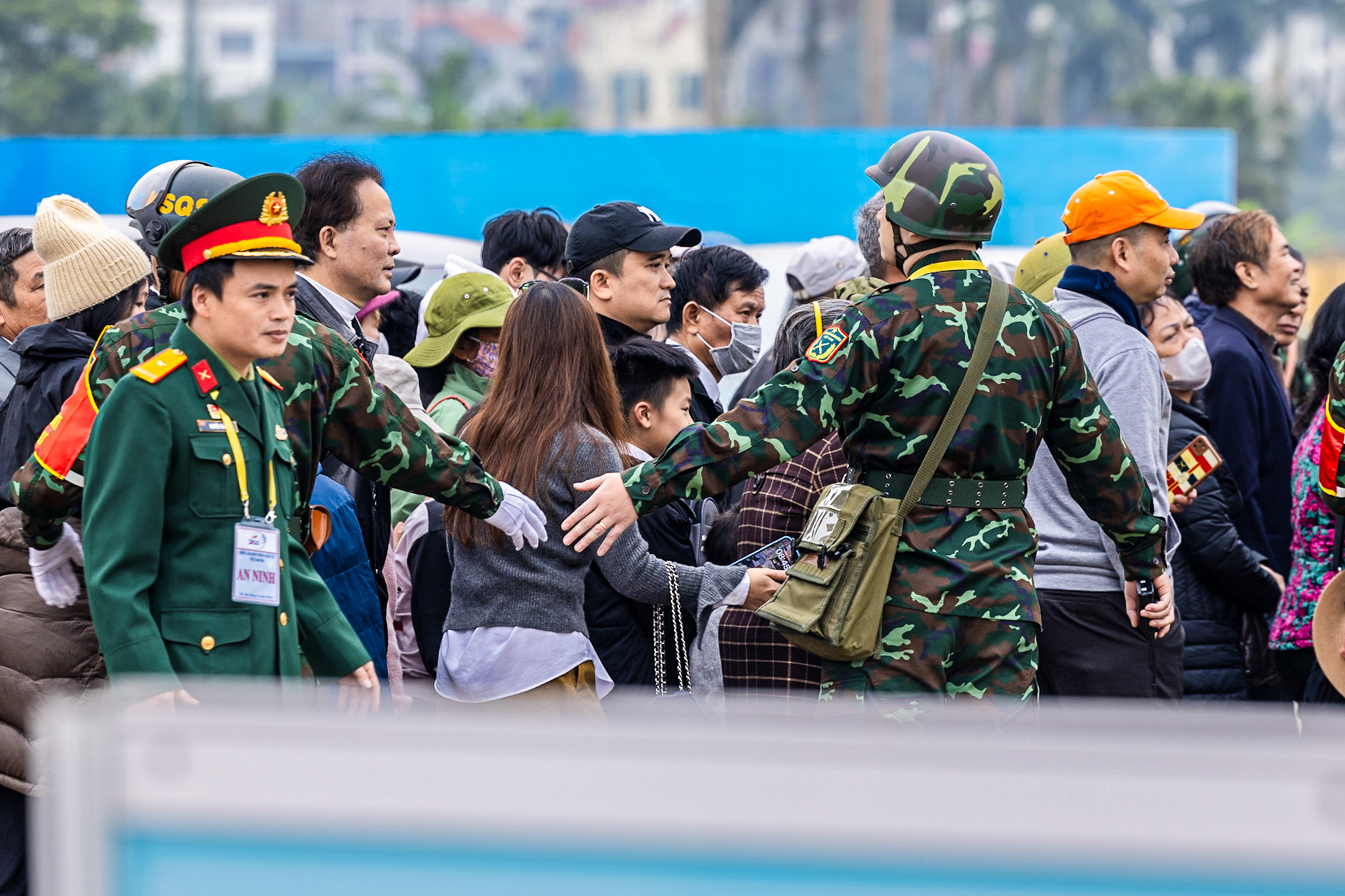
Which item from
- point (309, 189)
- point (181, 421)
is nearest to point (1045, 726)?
point (181, 421)

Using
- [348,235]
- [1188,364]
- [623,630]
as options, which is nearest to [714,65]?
[1188,364]

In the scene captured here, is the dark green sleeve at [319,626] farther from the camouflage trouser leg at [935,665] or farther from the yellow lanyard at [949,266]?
the yellow lanyard at [949,266]

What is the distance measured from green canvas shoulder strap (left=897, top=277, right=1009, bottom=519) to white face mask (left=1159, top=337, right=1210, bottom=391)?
187 cm

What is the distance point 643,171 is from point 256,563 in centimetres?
834

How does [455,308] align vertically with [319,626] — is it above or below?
above

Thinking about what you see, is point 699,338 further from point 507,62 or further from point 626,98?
point 507,62

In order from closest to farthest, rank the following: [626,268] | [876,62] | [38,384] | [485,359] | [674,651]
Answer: [38,384] → [674,651] → [626,268] → [485,359] → [876,62]

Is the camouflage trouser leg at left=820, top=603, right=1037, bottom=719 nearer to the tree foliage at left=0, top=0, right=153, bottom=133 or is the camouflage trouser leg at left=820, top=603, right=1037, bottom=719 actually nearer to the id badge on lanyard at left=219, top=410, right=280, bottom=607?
the id badge on lanyard at left=219, top=410, right=280, bottom=607

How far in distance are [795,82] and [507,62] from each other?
30.9 meters

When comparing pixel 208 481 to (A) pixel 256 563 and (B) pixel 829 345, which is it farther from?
(B) pixel 829 345

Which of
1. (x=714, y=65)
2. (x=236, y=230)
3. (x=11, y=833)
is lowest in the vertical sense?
(x=714, y=65)

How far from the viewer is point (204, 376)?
293 centimetres

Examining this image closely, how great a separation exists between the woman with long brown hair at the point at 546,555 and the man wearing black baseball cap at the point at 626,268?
872mm

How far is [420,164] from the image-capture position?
35.6ft
